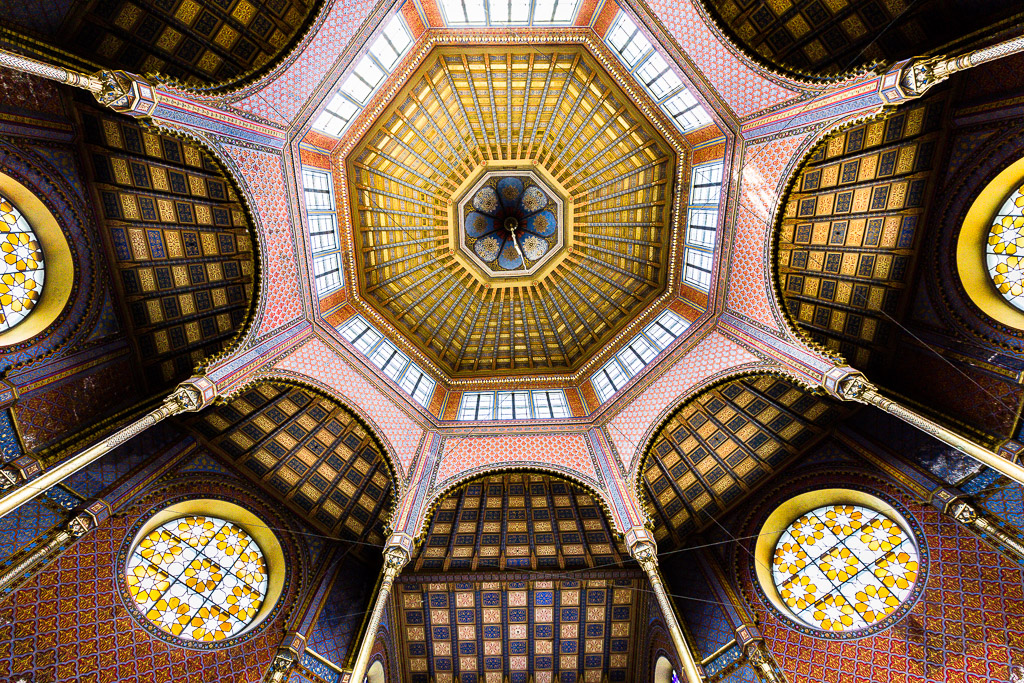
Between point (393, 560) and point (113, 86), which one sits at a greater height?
point (113, 86)

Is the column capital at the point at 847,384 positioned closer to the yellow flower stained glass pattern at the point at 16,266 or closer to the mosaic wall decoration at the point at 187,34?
the mosaic wall decoration at the point at 187,34

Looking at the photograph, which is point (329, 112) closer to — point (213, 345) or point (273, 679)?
point (213, 345)

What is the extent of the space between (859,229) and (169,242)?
76.9ft

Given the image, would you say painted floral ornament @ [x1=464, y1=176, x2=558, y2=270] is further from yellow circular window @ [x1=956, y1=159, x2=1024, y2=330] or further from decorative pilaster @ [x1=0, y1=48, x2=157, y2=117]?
yellow circular window @ [x1=956, y1=159, x2=1024, y2=330]

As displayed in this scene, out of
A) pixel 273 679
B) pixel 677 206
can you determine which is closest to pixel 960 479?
pixel 677 206

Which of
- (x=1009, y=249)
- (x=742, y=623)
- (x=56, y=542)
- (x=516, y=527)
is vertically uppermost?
(x=1009, y=249)

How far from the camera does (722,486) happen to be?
19.5m

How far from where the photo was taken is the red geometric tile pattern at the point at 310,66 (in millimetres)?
13977

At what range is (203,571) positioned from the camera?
55.3ft

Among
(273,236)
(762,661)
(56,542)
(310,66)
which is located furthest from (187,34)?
(762,661)

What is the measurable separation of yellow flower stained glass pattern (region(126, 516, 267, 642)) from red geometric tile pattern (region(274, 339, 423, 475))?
6512 mm

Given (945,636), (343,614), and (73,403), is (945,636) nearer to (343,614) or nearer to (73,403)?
(343,614)

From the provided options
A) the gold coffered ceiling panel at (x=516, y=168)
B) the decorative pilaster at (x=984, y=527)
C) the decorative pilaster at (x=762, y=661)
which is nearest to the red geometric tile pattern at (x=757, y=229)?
the gold coffered ceiling panel at (x=516, y=168)

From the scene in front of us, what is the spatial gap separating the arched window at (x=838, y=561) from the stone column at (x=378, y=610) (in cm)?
1317
